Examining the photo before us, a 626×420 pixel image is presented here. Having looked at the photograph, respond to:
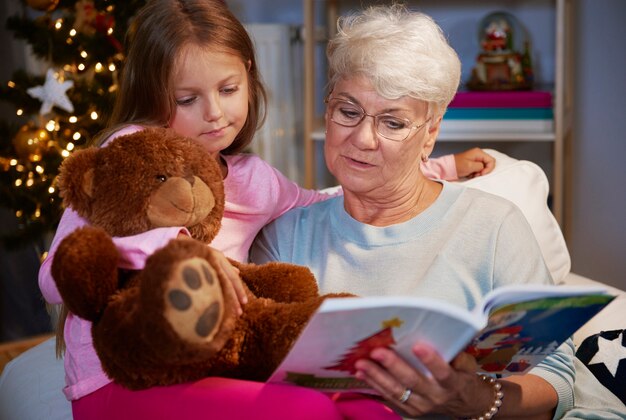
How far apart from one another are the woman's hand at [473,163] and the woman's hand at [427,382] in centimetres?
83

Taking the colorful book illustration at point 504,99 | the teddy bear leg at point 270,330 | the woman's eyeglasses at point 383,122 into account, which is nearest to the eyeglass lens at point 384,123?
the woman's eyeglasses at point 383,122

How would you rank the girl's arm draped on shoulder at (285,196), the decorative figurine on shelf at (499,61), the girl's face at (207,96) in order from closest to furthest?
the girl's face at (207,96) → the girl's arm draped on shoulder at (285,196) → the decorative figurine on shelf at (499,61)

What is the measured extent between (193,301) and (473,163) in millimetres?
1172

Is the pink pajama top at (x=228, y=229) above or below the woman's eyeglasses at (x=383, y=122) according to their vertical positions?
below

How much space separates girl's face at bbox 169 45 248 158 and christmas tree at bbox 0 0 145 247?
1.28 metres

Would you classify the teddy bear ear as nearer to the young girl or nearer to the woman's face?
the young girl

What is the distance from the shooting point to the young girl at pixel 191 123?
134 centimetres

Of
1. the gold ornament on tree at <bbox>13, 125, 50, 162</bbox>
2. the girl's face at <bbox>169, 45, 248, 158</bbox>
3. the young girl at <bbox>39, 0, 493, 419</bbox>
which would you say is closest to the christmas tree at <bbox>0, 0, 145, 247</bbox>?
the gold ornament on tree at <bbox>13, 125, 50, 162</bbox>

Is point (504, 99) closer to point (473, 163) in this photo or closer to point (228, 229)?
point (473, 163)

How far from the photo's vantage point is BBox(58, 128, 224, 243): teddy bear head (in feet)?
4.24

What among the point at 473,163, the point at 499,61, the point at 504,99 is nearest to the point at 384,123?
the point at 473,163

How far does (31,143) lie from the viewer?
2.84m

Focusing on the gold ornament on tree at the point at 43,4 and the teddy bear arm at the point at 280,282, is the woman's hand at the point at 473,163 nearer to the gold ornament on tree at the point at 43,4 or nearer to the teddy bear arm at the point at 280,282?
the teddy bear arm at the point at 280,282

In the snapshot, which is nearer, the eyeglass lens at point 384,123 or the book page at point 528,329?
the book page at point 528,329
